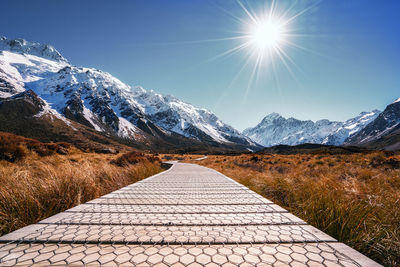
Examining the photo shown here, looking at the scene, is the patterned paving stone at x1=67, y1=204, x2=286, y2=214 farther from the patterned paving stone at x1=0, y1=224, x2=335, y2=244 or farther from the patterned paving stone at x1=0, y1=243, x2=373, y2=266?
the patterned paving stone at x1=0, y1=243, x2=373, y2=266

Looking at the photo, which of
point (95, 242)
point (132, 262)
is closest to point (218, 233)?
point (132, 262)

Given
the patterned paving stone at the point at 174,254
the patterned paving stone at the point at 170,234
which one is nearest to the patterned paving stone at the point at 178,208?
the patterned paving stone at the point at 170,234

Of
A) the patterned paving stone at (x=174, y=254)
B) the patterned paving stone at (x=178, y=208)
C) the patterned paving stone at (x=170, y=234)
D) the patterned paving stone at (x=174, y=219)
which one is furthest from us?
the patterned paving stone at (x=178, y=208)

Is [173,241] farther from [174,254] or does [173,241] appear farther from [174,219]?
[174,219]

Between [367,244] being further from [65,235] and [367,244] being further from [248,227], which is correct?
[65,235]

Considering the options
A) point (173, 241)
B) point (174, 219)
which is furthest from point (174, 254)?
point (174, 219)

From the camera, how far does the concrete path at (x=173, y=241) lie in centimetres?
157

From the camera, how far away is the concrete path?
1.57 metres

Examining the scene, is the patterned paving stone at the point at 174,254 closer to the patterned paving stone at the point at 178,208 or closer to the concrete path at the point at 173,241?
the concrete path at the point at 173,241

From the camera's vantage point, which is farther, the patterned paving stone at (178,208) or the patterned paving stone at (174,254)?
the patterned paving stone at (178,208)

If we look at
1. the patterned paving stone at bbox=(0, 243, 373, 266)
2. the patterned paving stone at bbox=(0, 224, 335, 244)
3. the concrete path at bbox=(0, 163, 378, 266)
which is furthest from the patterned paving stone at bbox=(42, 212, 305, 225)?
the patterned paving stone at bbox=(0, 243, 373, 266)

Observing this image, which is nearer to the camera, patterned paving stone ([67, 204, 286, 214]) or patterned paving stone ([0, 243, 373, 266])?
patterned paving stone ([0, 243, 373, 266])

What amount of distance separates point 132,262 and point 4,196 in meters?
3.18

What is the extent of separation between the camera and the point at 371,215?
3.09m
